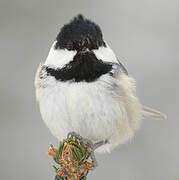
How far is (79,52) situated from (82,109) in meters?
0.30

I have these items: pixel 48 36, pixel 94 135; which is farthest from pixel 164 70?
pixel 94 135

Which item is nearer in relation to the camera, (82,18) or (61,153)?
(61,153)

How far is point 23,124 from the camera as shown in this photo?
3.80 m

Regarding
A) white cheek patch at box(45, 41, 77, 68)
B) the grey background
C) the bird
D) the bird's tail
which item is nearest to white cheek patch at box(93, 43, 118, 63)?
the bird

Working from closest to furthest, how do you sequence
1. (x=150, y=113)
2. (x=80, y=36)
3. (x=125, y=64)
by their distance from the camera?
(x=80, y=36)
(x=150, y=113)
(x=125, y=64)

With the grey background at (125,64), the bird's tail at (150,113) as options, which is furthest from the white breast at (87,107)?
the grey background at (125,64)

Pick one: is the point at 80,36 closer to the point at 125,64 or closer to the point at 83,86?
the point at 83,86

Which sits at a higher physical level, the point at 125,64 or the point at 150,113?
the point at 125,64

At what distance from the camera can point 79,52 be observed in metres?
2.12

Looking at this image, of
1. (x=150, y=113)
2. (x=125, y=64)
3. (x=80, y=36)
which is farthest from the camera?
(x=125, y=64)

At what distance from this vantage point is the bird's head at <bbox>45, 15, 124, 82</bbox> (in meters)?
2.11

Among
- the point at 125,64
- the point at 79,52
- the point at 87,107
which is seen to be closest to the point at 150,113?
the point at 87,107

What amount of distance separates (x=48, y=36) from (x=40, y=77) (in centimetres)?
166

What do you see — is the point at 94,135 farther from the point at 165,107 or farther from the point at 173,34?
the point at 173,34
